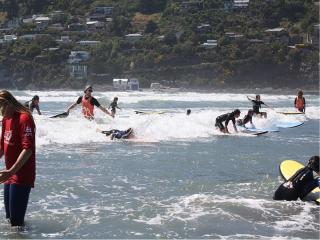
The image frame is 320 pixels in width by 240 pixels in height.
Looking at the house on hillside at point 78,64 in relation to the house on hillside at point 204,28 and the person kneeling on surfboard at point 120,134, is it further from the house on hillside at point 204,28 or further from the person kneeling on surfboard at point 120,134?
the person kneeling on surfboard at point 120,134

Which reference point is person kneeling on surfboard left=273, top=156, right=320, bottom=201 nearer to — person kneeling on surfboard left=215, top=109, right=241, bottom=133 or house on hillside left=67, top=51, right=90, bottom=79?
person kneeling on surfboard left=215, top=109, right=241, bottom=133

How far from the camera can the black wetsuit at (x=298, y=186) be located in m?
8.20

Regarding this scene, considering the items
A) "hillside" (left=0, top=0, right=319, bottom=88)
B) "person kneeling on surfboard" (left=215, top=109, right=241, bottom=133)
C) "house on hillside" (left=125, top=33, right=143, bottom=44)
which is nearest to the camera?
"person kneeling on surfboard" (left=215, top=109, right=241, bottom=133)

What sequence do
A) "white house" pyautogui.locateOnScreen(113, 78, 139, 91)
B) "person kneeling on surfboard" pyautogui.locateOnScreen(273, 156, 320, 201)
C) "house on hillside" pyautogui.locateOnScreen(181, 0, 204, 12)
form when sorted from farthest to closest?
"house on hillside" pyautogui.locateOnScreen(181, 0, 204, 12), "white house" pyautogui.locateOnScreen(113, 78, 139, 91), "person kneeling on surfboard" pyautogui.locateOnScreen(273, 156, 320, 201)

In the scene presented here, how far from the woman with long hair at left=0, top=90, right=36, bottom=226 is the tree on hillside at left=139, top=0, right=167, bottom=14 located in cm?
13314

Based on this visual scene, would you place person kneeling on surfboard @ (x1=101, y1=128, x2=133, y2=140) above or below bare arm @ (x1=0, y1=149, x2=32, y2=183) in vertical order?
below

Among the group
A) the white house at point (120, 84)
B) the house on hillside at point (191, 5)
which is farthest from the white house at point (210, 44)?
the white house at point (120, 84)

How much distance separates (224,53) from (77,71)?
2953 cm

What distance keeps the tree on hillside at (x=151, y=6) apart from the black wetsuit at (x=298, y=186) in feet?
430

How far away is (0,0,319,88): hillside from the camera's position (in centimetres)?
10531

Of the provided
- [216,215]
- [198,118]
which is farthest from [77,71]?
[216,215]

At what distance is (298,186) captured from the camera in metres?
8.33

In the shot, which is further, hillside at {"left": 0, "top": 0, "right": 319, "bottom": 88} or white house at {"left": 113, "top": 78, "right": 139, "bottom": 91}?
hillside at {"left": 0, "top": 0, "right": 319, "bottom": 88}

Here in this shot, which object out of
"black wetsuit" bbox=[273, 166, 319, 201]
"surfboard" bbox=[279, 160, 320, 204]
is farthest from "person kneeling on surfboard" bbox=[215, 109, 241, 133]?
"black wetsuit" bbox=[273, 166, 319, 201]
